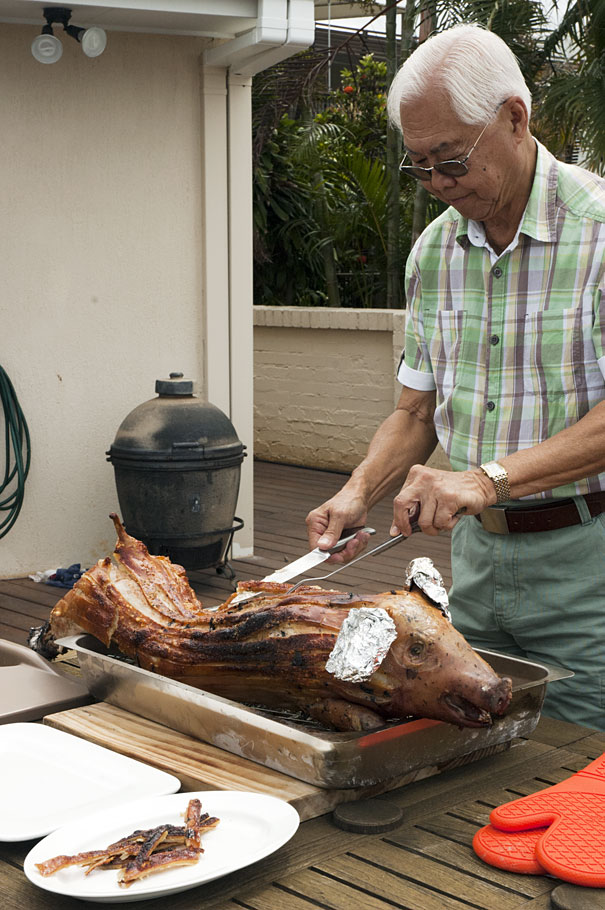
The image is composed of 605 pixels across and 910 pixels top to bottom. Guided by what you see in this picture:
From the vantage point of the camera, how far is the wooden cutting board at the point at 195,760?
1424mm

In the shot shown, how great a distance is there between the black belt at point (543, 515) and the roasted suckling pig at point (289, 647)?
0.49 meters

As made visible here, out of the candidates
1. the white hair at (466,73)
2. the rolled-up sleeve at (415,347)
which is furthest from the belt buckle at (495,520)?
the white hair at (466,73)

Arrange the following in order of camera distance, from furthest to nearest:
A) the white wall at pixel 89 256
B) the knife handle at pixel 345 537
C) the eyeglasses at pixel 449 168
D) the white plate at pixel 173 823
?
the white wall at pixel 89 256, the knife handle at pixel 345 537, the eyeglasses at pixel 449 168, the white plate at pixel 173 823

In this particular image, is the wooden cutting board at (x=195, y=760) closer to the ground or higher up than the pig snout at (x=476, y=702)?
closer to the ground

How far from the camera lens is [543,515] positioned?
6.66 ft

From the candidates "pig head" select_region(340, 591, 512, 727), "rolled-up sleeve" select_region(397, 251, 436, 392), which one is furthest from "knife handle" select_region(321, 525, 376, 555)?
"pig head" select_region(340, 591, 512, 727)

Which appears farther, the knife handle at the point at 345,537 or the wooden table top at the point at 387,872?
the knife handle at the point at 345,537

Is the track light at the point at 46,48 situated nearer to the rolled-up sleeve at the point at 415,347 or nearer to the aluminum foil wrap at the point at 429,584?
the rolled-up sleeve at the point at 415,347

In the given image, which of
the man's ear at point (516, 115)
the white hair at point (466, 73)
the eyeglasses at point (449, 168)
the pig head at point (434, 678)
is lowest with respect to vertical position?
the pig head at point (434, 678)

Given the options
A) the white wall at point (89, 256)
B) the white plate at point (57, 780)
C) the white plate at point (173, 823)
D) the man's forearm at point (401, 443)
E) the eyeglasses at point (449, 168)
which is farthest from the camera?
the white wall at point (89, 256)

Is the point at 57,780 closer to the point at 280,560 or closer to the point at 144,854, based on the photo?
the point at 144,854

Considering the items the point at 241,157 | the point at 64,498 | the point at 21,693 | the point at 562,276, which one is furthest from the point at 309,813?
the point at 241,157

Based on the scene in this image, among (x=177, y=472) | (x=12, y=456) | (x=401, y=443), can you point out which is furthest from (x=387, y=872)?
(x=12, y=456)

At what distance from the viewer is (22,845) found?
1.36m
